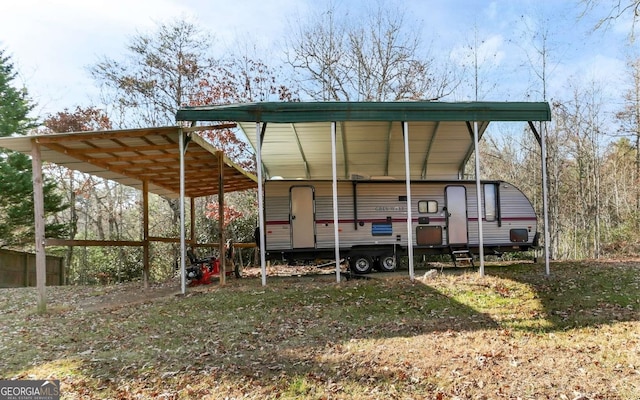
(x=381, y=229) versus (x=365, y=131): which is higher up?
(x=365, y=131)

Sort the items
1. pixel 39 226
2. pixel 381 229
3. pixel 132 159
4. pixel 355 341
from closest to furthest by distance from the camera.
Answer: pixel 355 341
pixel 39 226
pixel 132 159
pixel 381 229

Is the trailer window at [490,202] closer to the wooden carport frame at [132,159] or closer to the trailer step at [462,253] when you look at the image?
the trailer step at [462,253]

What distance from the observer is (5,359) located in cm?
601

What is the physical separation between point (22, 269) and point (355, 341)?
15.8 m

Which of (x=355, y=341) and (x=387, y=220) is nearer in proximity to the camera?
(x=355, y=341)

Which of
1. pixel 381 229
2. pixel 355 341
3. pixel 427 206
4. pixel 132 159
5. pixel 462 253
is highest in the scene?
pixel 132 159

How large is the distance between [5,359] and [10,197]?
48.8 ft

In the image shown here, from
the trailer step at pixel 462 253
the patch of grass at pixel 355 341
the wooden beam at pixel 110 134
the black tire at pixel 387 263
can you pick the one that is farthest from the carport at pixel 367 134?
the trailer step at pixel 462 253

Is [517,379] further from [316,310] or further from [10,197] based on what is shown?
[10,197]

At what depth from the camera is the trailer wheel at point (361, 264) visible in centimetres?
1183

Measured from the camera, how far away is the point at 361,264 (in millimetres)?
11906

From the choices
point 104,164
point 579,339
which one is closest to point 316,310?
point 579,339

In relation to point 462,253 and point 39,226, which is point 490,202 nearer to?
point 462,253

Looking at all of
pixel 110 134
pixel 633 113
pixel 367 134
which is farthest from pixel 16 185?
pixel 633 113
